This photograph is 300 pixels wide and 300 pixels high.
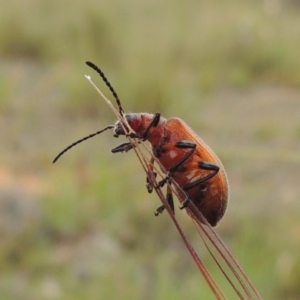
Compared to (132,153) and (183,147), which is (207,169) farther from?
(132,153)

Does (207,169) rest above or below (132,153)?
above

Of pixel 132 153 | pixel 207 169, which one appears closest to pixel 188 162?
pixel 207 169

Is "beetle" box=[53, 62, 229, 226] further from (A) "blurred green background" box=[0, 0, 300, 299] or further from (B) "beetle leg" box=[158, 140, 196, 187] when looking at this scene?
(A) "blurred green background" box=[0, 0, 300, 299]

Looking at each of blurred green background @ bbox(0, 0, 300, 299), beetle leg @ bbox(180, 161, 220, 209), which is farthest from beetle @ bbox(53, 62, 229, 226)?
blurred green background @ bbox(0, 0, 300, 299)

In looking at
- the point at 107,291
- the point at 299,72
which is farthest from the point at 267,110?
the point at 107,291

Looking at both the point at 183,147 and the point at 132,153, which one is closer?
the point at 183,147

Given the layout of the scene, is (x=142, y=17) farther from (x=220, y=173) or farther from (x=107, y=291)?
(x=220, y=173)
